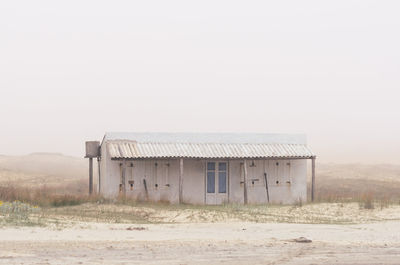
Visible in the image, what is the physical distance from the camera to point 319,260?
11.2 meters

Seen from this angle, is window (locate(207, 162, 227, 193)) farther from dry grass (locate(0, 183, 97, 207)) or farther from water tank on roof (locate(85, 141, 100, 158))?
dry grass (locate(0, 183, 97, 207))

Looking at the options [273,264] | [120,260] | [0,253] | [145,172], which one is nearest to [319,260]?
[273,264]

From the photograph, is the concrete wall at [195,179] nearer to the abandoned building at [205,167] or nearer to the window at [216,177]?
the abandoned building at [205,167]

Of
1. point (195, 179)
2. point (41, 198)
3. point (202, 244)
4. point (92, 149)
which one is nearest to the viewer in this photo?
point (202, 244)

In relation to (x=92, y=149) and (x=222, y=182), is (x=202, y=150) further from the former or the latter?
(x=92, y=149)

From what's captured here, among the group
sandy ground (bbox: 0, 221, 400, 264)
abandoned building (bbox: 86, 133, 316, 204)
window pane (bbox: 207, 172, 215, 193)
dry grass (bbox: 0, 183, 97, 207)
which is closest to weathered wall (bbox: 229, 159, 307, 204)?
abandoned building (bbox: 86, 133, 316, 204)

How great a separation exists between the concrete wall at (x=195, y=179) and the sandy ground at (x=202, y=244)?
9.42 metres

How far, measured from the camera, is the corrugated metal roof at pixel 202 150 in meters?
26.1

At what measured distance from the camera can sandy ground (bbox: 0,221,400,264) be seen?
36.6ft

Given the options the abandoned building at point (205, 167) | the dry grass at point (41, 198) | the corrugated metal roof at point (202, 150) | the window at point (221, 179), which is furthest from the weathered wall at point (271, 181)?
the dry grass at point (41, 198)

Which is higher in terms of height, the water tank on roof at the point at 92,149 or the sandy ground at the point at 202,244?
the water tank on roof at the point at 92,149

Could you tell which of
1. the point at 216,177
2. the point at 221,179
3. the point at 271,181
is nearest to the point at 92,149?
A: the point at 216,177

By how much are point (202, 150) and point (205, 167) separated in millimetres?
922

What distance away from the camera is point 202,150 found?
2700cm
